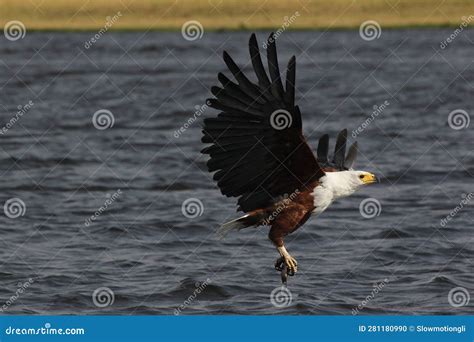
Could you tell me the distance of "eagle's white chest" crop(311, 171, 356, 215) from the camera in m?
9.70

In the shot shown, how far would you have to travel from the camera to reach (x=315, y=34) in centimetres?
3778

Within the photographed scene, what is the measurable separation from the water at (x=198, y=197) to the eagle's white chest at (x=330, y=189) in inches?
80.8

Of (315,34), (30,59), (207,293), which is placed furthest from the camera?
(315,34)

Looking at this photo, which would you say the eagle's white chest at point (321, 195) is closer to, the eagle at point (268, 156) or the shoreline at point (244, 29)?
the eagle at point (268, 156)

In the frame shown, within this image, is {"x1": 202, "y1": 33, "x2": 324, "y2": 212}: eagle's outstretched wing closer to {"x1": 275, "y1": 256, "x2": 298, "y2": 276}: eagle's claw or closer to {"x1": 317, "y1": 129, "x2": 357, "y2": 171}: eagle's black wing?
{"x1": 275, "y1": 256, "x2": 298, "y2": 276}: eagle's claw

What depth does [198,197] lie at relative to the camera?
16.7 meters

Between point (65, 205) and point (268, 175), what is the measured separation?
24.3 ft

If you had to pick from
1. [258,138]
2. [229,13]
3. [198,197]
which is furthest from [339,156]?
[229,13]

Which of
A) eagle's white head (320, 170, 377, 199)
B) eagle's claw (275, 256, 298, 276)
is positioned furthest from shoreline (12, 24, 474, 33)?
eagle's claw (275, 256, 298, 276)

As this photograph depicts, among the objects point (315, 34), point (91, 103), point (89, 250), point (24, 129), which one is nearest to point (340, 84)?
point (91, 103)

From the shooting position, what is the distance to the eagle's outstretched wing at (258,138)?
9.05m

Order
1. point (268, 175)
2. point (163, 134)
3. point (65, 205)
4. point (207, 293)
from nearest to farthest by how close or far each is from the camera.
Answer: point (268, 175), point (207, 293), point (65, 205), point (163, 134)

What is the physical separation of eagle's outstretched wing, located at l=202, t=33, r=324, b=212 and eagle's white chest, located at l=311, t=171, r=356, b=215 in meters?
0.08

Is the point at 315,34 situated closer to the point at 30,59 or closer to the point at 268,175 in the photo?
the point at 30,59
